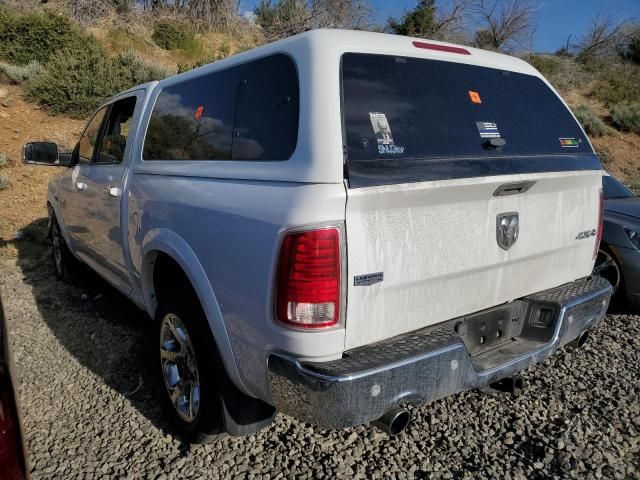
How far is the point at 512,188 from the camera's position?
7.78ft

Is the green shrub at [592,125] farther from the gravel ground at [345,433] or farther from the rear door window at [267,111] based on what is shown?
the rear door window at [267,111]

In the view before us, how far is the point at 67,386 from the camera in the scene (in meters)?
3.32

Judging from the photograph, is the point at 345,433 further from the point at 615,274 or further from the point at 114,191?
the point at 615,274

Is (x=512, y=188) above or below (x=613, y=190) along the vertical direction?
above

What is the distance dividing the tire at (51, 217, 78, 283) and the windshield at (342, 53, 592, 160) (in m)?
4.02

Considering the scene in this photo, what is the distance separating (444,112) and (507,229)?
63cm

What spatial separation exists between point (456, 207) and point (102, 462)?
2.19 metres

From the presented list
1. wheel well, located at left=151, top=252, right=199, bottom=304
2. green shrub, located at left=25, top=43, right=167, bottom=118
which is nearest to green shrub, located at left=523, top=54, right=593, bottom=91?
green shrub, located at left=25, top=43, right=167, bottom=118

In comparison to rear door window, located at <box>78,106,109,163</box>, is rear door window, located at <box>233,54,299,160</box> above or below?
above

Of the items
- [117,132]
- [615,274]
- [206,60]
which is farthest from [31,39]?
[615,274]

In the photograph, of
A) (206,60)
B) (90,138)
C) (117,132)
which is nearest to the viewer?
(117,132)

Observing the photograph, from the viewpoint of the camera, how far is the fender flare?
222 cm

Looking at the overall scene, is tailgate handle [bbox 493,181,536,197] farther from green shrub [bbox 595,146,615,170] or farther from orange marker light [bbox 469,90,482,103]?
green shrub [bbox 595,146,615,170]

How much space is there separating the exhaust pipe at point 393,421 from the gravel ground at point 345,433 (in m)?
0.59
